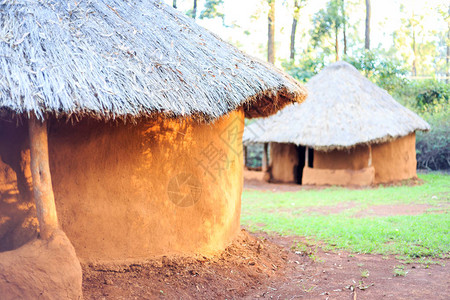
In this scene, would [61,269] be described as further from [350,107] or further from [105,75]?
[350,107]

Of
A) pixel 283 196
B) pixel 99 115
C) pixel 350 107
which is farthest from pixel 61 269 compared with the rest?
pixel 350 107

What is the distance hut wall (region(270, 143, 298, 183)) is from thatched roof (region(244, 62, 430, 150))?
69 centimetres

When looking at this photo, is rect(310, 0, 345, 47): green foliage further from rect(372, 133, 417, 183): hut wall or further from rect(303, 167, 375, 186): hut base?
rect(303, 167, 375, 186): hut base

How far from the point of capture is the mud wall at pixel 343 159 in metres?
12.8

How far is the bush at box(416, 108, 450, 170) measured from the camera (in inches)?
631

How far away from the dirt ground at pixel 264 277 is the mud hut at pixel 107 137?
0.17 meters

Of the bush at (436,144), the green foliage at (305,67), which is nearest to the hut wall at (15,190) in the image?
the bush at (436,144)

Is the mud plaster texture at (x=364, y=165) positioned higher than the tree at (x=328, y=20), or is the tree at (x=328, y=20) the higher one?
the tree at (x=328, y=20)

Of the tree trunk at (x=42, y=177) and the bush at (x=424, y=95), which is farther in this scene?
the bush at (x=424, y=95)

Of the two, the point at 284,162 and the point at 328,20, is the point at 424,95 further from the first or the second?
the point at 284,162

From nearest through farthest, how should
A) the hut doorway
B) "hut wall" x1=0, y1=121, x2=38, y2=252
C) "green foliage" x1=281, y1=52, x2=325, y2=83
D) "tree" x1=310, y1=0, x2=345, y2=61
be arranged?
1. "hut wall" x1=0, y1=121, x2=38, y2=252
2. the hut doorway
3. "green foliage" x1=281, y1=52, x2=325, y2=83
4. "tree" x1=310, y1=0, x2=345, y2=61

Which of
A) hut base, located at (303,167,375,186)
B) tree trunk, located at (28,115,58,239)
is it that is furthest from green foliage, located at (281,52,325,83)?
tree trunk, located at (28,115,58,239)

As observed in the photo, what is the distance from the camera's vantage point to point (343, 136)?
12531 millimetres

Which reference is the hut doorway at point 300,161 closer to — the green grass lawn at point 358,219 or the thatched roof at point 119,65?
the green grass lawn at point 358,219
